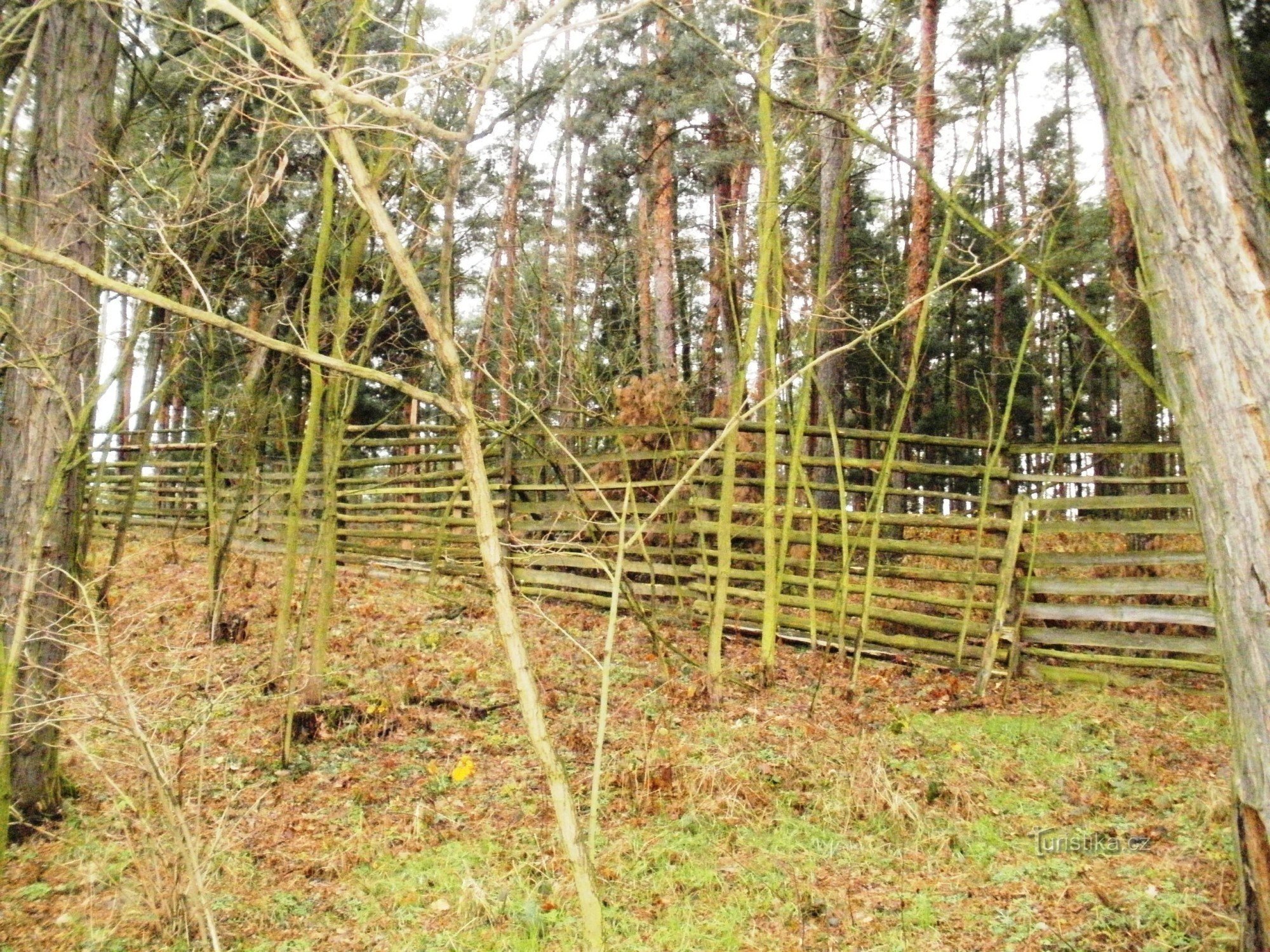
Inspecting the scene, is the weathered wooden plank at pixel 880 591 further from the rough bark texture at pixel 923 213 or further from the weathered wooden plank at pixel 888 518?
the rough bark texture at pixel 923 213

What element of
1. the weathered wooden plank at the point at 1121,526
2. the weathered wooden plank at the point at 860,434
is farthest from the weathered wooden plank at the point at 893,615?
the weathered wooden plank at the point at 860,434

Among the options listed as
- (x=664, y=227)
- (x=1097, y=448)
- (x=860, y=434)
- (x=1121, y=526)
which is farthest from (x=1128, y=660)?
(x=664, y=227)

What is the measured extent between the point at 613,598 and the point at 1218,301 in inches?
65.0

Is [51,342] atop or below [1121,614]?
atop

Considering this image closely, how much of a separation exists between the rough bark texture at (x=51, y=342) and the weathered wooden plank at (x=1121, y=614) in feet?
19.5

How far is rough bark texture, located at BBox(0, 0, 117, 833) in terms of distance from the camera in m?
4.27

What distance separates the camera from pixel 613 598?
6.93 ft

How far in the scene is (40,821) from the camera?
4461 mm

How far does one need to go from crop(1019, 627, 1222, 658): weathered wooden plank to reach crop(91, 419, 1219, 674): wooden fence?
0.01m

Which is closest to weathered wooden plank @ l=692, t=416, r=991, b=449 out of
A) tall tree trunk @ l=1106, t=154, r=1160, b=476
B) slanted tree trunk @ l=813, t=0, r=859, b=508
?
slanted tree trunk @ l=813, t=0, r=859, b=508

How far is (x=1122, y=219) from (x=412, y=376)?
1055 centimetres

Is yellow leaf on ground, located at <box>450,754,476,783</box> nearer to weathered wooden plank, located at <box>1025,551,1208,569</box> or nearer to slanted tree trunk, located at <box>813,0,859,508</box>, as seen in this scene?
slanted tree trunk, located at <box>813,0,859,508</box>

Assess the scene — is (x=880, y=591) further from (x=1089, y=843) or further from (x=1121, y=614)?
(x=1089, y=843)

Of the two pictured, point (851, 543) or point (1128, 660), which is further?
point (851, 543)
